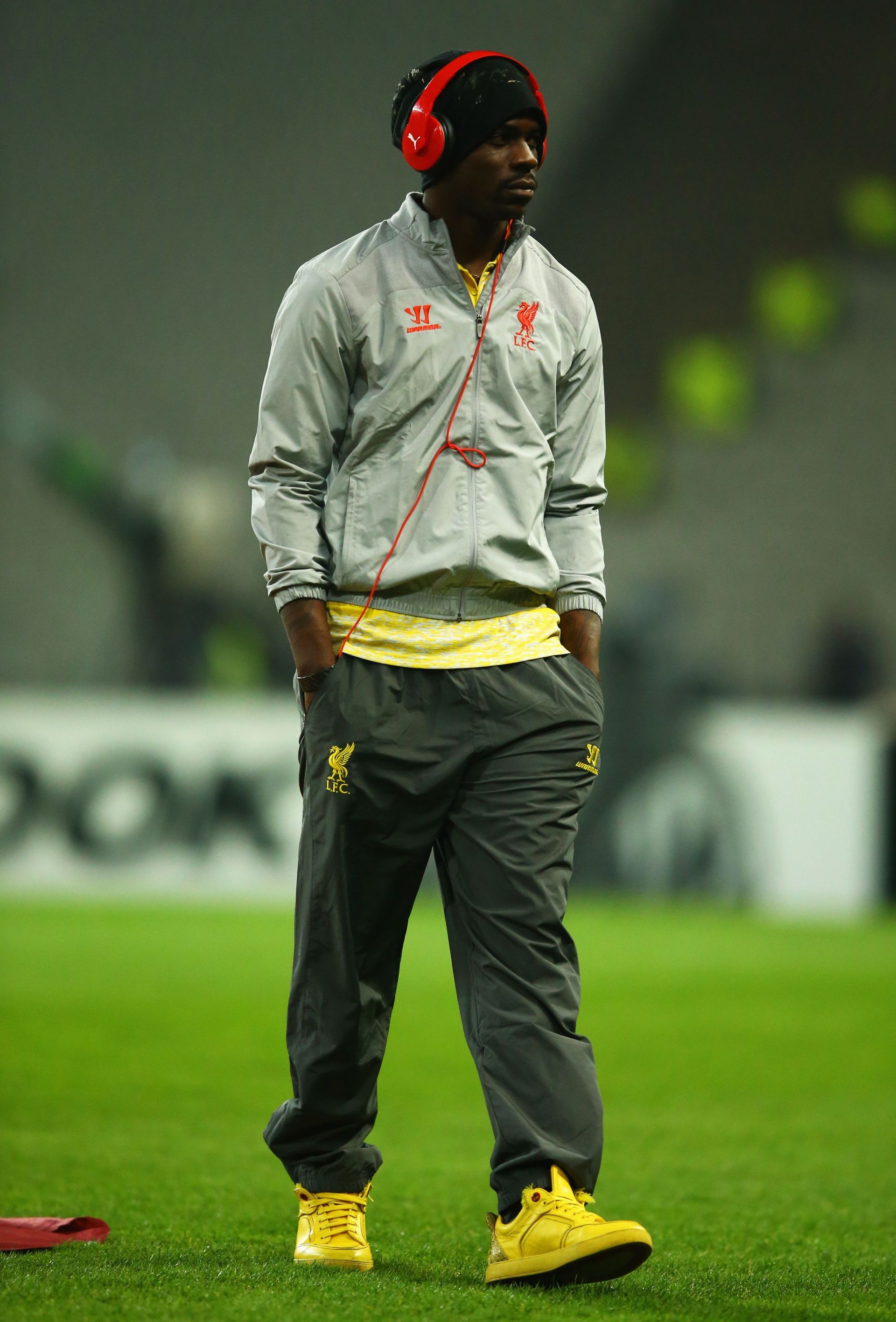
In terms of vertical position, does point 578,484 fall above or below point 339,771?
above

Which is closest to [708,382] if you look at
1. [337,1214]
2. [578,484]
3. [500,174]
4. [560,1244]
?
[578,484]

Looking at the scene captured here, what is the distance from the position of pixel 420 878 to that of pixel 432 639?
33 cm

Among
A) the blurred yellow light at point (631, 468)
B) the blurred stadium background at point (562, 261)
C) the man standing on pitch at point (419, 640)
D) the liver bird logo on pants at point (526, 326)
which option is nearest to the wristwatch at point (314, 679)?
the man standing on pitch at point (419, 640)

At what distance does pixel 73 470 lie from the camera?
40.5 feet

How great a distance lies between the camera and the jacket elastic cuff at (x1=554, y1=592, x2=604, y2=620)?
96.2 inches

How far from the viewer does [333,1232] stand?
88.8 inches

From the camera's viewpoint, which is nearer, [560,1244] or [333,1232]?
[560,1244]

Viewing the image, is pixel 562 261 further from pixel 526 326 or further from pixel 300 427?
pixel 300 427

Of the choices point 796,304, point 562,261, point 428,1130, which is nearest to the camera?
point 428,1130

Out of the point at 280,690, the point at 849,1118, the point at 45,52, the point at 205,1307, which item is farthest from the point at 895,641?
the point at 205,1307

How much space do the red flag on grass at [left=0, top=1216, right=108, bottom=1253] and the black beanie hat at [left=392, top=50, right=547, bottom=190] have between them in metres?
1.52

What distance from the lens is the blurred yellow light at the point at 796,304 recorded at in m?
13.9

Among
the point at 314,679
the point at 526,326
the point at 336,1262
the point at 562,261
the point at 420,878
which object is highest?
the point at 562,261

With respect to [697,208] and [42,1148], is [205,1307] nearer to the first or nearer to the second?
[42,1148]
